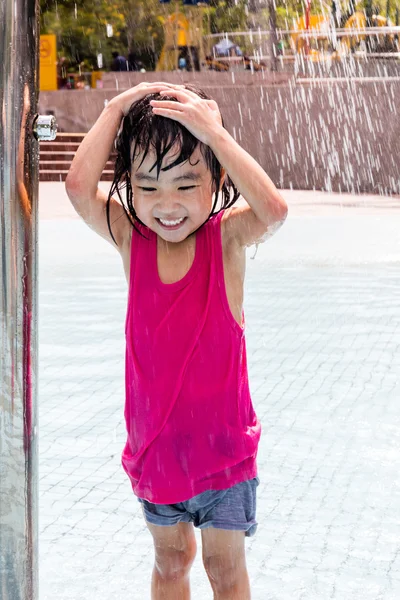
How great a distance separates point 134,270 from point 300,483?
1.77m

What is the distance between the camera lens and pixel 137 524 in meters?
3.30

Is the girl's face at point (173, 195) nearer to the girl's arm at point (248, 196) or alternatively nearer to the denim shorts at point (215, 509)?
the girl's arm at point (248, 196)

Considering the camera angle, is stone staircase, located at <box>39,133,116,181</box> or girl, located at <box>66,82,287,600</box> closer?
girl, located at <box>66,82,287,600</box>

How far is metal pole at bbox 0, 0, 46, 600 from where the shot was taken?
157cm

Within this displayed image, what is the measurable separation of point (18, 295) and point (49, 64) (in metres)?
26.1

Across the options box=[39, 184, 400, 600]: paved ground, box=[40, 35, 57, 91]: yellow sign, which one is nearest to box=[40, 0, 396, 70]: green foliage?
box=[40, 35, 57, 91]: yellow sign

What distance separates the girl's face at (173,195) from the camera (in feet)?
6.89

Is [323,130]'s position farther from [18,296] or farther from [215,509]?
[18,296]

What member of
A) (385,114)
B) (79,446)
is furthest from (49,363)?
(385,114)

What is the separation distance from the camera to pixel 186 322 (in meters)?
2.11

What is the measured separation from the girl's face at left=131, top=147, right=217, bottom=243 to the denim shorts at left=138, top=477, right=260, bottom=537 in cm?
55

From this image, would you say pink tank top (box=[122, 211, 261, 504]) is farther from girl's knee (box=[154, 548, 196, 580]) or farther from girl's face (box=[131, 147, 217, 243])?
girl's knee (box=[154, 548, 196, 580])

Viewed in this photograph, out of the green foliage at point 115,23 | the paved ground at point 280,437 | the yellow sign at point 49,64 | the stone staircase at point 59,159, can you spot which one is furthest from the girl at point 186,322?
the green foliage at point 115,23

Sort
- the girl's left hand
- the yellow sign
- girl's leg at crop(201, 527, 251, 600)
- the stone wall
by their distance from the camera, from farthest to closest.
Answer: the yellow sign → the stone wall → girl's leg at crop(201, 527, 251, 600) → the girl's left hand
